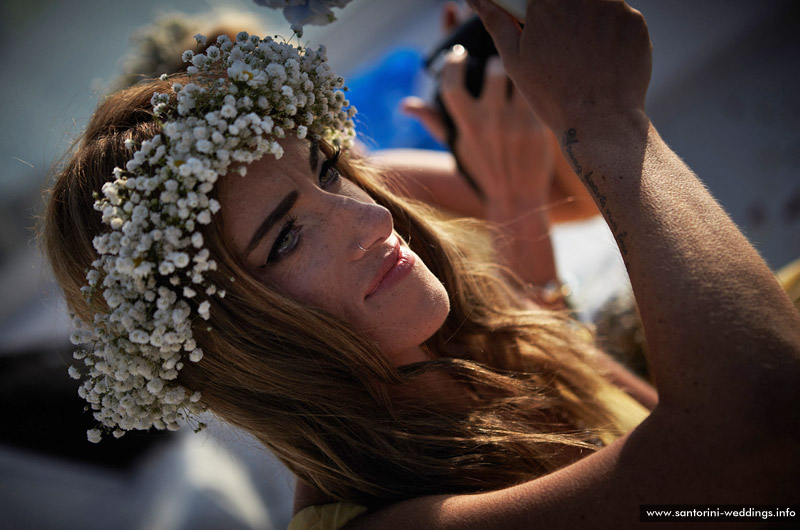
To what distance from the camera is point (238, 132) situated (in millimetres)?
1234

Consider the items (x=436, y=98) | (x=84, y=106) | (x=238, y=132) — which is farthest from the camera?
(x=436, y=98)

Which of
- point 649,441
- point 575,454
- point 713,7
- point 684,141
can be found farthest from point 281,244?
point 713,7

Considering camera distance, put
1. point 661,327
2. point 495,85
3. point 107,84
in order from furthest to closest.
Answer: point 495,85
point 107,84
point 661,327

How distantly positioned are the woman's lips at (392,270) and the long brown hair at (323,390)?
0.14m

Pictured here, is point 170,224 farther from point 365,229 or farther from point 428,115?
point 428,115

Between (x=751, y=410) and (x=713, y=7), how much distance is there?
11.6 feet

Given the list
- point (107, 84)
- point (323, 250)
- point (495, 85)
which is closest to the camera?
point (323, 250)

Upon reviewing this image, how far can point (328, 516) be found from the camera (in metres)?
1.42

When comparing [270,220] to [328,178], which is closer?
[270,220]

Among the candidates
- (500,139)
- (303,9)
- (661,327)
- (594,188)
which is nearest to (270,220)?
(303,9)

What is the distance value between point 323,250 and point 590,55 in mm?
842

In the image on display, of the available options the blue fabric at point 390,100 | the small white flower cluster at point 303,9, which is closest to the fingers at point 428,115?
the blue fabric at point 390,100

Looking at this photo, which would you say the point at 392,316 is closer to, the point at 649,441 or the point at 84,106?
the point at 649,441

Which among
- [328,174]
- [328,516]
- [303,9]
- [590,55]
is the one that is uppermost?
[303,9]
